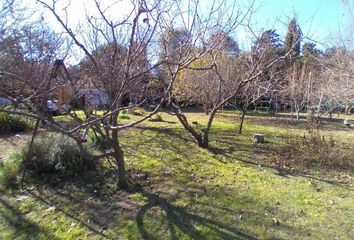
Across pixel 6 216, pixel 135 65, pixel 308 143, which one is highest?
pixel 135 65

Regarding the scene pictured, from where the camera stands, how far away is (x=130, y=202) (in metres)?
4.21

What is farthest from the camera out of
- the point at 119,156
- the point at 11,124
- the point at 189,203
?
the point at 11,124

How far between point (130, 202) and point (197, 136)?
359cm

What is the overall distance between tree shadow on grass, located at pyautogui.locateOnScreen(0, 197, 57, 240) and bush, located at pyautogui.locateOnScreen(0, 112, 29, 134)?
537cm

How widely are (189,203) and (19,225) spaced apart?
79.8 inches

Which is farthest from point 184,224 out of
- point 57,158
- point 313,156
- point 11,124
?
point 11,124

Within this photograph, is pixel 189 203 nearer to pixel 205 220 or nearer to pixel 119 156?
pixel 205 220

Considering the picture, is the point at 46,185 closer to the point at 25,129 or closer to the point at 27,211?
the point at 27,211

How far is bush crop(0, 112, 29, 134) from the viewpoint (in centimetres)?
901

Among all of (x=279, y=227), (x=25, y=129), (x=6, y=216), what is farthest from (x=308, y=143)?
(x=25, y=129)

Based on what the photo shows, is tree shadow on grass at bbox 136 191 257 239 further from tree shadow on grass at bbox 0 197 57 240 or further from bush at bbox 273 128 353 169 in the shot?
bush at bbox 273 128 353 169

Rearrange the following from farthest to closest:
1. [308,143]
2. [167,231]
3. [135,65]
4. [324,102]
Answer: [324,102] < [308,143] < [135,65] < [167,231]

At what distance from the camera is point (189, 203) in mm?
4227

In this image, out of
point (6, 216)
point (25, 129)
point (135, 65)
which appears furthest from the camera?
point (25, 129)
